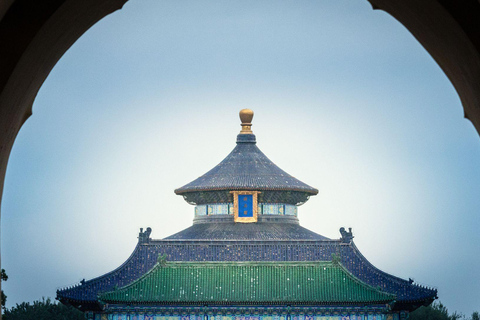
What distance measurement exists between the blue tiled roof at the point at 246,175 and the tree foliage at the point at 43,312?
1697cm

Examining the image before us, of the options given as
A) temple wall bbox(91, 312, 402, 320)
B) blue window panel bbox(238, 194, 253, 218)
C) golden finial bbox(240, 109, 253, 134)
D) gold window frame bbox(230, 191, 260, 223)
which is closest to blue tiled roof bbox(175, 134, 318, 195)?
golden finial bbox(240, 109, 253, 134)

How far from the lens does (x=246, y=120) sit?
2474 inches

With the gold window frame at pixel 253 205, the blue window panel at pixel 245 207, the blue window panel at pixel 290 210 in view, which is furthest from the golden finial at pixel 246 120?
the blue window panel at pixel 290 210

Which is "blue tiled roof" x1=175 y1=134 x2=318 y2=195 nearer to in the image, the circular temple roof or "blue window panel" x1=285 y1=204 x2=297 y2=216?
the circular temple roof

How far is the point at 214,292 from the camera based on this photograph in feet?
162

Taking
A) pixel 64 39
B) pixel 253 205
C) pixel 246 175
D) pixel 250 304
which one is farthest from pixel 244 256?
pixel 64 39

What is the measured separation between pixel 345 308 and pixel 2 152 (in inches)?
1699

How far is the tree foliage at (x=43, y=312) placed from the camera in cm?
7006

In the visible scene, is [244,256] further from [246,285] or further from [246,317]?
[246,317]

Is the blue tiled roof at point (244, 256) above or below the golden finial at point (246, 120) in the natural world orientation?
below

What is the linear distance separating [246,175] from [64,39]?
5209 cm

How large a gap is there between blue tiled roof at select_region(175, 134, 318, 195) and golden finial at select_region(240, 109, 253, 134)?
1.23ft

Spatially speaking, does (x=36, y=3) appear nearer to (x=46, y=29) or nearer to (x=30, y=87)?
(x=46, y=29)

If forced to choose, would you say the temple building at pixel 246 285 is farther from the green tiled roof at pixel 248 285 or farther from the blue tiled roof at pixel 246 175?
the blue tiled roof at pixel 246 175
